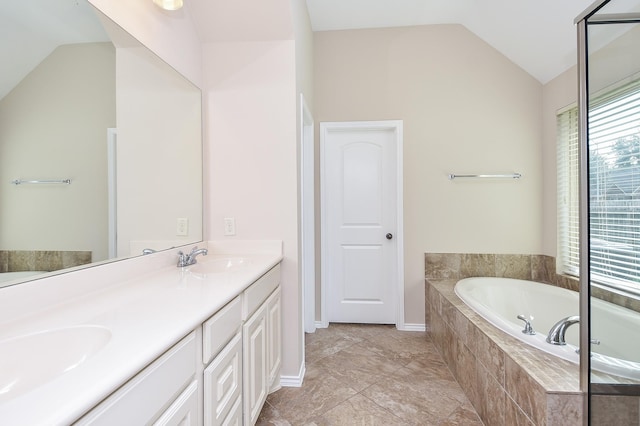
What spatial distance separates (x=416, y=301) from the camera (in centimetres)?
287

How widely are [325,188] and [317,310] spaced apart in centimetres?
121

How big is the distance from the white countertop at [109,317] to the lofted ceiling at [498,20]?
96.8 inches

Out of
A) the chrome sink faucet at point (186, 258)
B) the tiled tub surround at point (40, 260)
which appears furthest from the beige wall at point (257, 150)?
the tiled tub surround at point (40, 260)

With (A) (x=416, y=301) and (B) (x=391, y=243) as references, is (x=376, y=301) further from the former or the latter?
(B) (x=391, y=243)

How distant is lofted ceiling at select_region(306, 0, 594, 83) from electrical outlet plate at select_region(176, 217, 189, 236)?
2104 mm

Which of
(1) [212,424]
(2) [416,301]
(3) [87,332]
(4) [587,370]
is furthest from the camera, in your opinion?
(2) [416,301]

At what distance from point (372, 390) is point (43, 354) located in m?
1.76

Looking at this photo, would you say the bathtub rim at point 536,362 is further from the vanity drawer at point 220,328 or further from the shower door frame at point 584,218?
the vanity drawer at point 220,328

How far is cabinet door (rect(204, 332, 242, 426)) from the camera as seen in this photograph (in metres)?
0.98

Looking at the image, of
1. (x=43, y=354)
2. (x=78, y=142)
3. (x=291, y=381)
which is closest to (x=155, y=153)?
(x=78, y=142)

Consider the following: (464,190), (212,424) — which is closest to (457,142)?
(464,190)

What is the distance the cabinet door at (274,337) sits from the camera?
1.66m

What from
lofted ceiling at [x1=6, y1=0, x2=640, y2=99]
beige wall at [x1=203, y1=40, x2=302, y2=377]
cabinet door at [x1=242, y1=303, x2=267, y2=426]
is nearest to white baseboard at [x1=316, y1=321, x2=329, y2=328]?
beige wall at [x1=203, y1=40, x2=302, y2=377]

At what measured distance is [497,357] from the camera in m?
1.50
